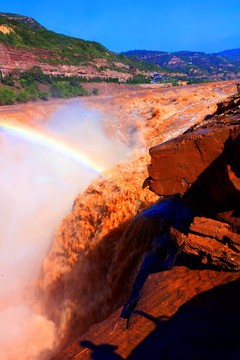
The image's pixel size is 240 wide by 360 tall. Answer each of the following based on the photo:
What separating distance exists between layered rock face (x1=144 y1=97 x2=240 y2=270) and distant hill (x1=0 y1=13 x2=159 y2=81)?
41.0 m

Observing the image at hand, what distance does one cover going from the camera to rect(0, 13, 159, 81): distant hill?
41406 mm

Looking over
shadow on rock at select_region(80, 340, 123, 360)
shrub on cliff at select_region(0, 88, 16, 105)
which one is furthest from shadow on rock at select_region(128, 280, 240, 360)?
shrub on cliff at select_region(0, 88, 16, 105)

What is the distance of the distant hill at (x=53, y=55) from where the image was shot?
41.4 m

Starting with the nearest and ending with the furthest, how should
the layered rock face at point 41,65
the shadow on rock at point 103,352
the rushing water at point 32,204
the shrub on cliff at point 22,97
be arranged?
the shadow on rock at point 103,352 < the rushing water at point 32,204 < the shrub on cliff at point 22,97 < the layered rock face at point 41,65

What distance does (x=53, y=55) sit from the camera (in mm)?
47500

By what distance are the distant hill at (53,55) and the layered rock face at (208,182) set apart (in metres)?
41.0

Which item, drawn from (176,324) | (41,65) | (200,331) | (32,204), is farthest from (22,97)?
(200,331)

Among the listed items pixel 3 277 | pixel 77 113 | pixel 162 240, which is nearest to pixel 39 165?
pixel 3 277

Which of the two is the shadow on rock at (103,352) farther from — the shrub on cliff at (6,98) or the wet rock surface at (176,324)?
the shrub on cliff at (6,98)

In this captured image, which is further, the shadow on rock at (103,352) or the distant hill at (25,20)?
the distant hill at (25,20)

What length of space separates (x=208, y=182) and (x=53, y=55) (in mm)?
51166

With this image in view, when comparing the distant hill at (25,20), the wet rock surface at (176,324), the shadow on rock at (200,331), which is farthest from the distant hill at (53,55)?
the shadow on rock at (200,331)

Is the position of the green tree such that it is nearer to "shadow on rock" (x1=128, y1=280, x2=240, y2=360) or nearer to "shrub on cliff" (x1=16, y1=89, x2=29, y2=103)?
"shrub on cliff" (x1=16, y1=89, x2=29, y2=103)

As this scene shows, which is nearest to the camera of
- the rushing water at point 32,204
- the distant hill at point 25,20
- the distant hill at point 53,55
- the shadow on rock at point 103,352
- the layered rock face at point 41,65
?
the shadow on rock at point 103,352
